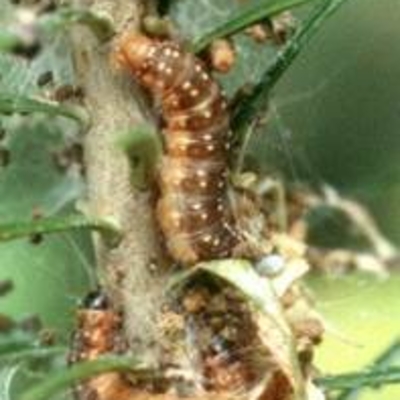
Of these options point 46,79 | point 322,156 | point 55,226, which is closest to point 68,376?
point 55,226

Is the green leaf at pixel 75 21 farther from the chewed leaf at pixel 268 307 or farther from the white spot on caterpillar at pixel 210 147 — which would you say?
the chewed leaf at pixel 268 307

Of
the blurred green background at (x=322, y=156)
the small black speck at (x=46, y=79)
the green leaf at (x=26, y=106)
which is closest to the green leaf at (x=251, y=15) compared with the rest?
the green leaf at (x=26, y=106)

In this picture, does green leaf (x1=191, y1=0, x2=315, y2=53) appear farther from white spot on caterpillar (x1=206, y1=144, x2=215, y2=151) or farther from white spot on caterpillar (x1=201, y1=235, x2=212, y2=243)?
white spot on caterpillar (x1=201, y1=235, x2=212, y2=243)

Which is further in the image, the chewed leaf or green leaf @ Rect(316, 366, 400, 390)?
green leaf @ Rect(316, 366, 400, 390)

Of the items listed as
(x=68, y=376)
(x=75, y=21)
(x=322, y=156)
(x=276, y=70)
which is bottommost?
(x=322, y=156)

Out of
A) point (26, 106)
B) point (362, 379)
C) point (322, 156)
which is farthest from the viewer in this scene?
point (322, 156)

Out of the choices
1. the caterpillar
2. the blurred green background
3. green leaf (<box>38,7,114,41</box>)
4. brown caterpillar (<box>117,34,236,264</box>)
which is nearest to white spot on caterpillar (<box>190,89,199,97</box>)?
brown caterpillar (<box>117,34,236,264</box>)

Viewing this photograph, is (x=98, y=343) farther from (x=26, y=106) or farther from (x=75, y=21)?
(x=75, y=21)

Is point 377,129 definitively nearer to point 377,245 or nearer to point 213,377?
point 377,245
